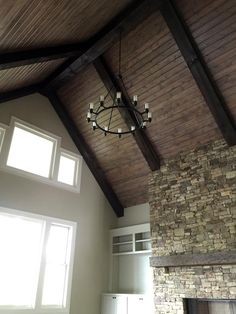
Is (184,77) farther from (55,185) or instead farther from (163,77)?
(55,185)

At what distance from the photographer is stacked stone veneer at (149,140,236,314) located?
5.46 m

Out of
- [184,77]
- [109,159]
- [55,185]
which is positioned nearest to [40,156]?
[55,185]

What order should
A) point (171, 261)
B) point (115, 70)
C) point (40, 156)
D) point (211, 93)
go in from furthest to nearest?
point (40, 156) → point (115, 70) → point (171, 261) → point (211, 93)

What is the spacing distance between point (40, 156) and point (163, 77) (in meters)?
3.52

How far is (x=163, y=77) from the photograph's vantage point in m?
6.04

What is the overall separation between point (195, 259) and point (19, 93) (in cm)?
544

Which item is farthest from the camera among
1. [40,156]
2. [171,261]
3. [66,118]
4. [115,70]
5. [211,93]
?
[66,118]

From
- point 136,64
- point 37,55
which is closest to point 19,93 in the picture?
point 37,55

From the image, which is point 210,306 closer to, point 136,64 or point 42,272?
point 42,272

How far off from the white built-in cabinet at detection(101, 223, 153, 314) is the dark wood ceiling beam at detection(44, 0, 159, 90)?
427cm

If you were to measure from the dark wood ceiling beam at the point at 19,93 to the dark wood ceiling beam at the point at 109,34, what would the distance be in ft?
2.01

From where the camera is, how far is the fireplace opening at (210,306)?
5.25 m

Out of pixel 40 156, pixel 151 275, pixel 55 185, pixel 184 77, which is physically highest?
pixel 184 77

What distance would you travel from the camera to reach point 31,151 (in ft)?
22.5
